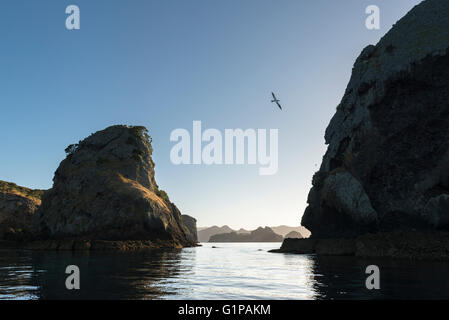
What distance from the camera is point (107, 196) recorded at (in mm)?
79562

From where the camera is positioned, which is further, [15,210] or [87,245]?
[15,210]

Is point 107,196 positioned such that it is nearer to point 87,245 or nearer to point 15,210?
point 87,245

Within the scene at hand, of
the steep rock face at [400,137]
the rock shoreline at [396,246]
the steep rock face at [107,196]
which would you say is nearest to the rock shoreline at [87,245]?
the steep rock face at [107,196]

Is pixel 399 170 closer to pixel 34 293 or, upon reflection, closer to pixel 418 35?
pixel 418 35

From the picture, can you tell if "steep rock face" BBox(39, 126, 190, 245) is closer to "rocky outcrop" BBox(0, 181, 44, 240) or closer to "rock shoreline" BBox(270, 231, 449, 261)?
"rocky outcrop" BBox(0, 181, 44, 240)

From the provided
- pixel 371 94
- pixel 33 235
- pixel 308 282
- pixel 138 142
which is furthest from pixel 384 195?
pixel 33 235

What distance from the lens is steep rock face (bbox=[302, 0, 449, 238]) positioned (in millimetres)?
55062

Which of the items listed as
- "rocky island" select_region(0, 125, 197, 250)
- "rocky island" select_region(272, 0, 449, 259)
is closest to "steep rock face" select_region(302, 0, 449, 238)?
"rocky island" select_region(272, 0, 449, 259)

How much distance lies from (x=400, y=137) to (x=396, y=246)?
21.7 m

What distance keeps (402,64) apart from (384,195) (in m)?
24.0

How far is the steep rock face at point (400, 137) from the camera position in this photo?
55.1 meters

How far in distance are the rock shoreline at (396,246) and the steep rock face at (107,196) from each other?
43178 millimetres

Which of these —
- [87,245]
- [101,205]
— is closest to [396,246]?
[87,245]
